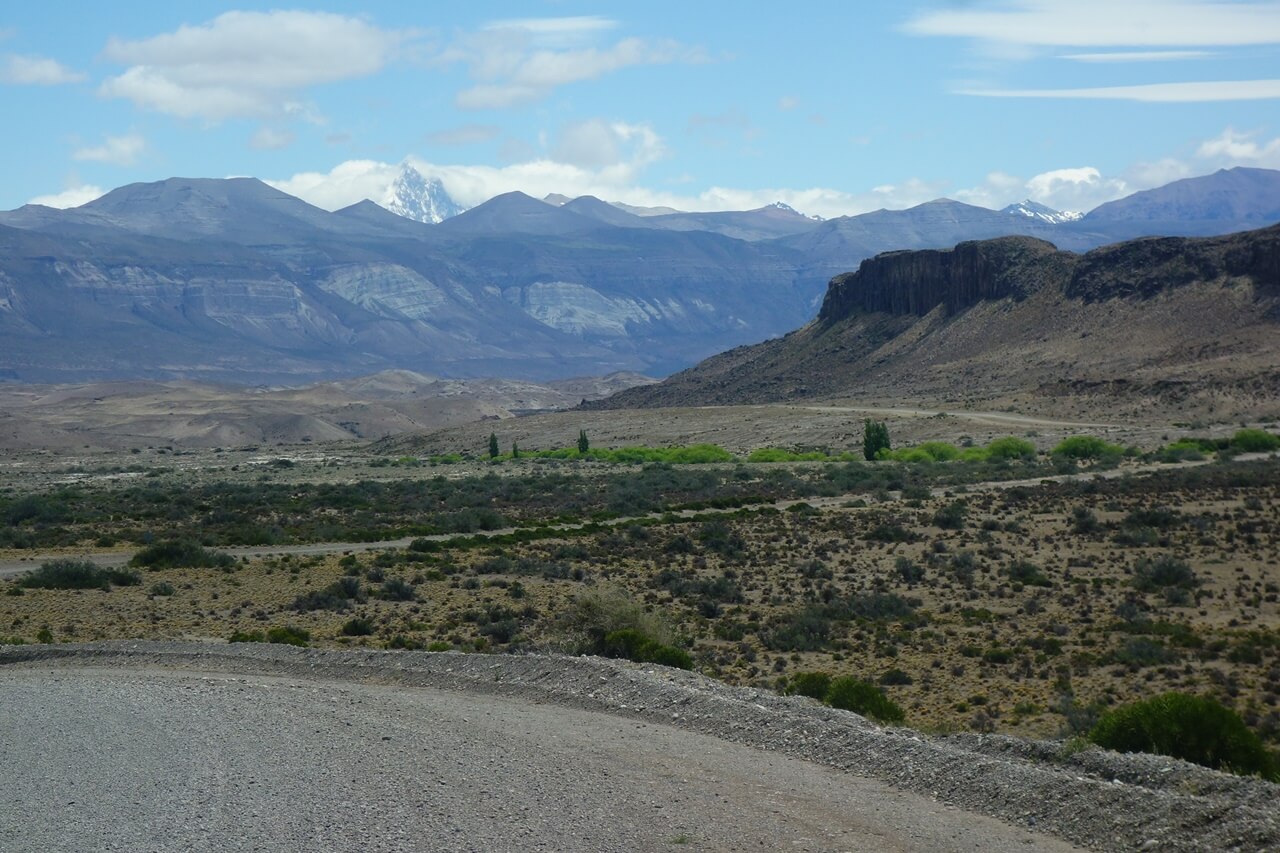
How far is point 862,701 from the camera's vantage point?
16.5 meters

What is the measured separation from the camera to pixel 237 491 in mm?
68812

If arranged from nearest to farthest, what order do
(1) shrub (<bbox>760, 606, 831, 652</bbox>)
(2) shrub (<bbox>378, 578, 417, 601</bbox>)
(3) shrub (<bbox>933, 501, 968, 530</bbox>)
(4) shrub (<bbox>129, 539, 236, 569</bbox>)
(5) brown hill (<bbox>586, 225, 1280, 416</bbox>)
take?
(1) shrub (<bbox>760, 606, 831, 652</bbox>)
(2) shrub (<bbox>378, 578, 417, 601</bbox>)
(4) shrub (<bbox>129, 539, 236, 569</bbox>)
(3) shrub (<bbox>933, 501, 968, 530</bbox>)
(5) brown hill (<bbox>586, 225, 1280, 416</bbox>)

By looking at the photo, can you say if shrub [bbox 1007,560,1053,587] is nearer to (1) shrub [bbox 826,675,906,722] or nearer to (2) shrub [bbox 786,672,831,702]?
(2) shrub [bbox 786,672,831,702]

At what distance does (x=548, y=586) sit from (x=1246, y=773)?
833 inches

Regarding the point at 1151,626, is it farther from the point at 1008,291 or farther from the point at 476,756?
the point at 1008,291

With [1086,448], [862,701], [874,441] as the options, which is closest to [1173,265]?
[874,441]

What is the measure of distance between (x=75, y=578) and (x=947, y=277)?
408ft

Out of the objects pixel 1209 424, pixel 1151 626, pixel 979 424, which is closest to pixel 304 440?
pixel 979 424

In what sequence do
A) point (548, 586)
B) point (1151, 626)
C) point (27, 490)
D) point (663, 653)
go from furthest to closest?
1. point (27, 490)
2. point (548, 586)
3. point (1151, 626)
4. point (663, 653)

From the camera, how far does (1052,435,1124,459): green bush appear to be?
7100 cm

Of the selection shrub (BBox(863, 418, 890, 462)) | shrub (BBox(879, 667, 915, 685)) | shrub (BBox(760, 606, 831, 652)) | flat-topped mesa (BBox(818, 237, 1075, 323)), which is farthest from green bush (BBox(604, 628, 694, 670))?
flat-topped mesa (BBox(818, 237, 1075, 323))

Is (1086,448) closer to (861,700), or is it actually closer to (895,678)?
(895,678)

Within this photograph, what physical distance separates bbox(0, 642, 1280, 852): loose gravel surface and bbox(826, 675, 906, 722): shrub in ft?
3.32

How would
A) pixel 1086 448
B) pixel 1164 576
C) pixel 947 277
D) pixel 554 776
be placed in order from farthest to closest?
1. pixel 947 277
2. pixel 1086 448
3. pixel 1164 576
4. pixel 554 776
